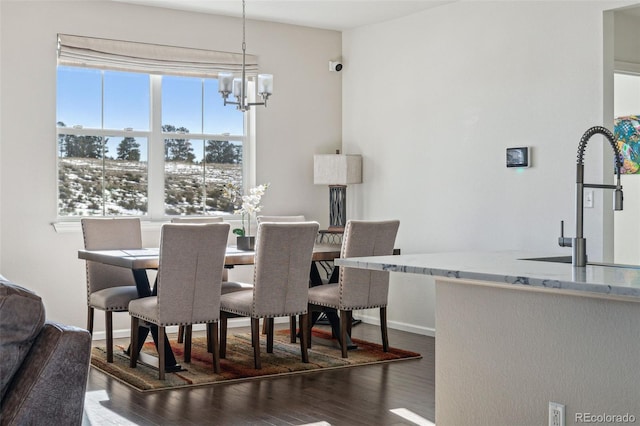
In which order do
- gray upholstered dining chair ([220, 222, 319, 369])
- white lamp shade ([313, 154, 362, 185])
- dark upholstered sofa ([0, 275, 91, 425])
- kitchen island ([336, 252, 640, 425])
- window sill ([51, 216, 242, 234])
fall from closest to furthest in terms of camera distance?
dark upholstered sofa ([0, 275, 91, 425])
kitchen island ([336, 252, 640, 425])
gray upholstered dining chair ([220, 222, 319, 369])
window sill ([51, 216, 242, 234])
white lamp shade ([313, 154, 362, 185])

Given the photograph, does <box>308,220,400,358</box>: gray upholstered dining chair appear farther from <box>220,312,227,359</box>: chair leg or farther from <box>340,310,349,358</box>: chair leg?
<box>220,312,227,359</box>: chair leg

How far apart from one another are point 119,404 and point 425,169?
3469 mm

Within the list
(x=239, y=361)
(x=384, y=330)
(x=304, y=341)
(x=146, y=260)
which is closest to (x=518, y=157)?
(x=384, y=330)

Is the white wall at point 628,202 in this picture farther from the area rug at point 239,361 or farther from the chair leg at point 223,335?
the chair leg at point 223,335

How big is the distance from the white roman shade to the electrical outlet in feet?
16.2

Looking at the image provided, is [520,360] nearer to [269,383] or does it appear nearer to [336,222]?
[269,383]

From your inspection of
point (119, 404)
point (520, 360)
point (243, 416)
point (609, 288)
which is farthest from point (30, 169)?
point (609, 288)

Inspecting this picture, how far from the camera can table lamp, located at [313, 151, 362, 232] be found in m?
7.36

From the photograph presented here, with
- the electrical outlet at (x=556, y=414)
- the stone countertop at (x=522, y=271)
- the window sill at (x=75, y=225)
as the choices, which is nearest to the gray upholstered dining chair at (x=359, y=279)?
the window sill at (x=75, y=225)

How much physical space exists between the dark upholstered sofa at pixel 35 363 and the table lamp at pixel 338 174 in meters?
5.43

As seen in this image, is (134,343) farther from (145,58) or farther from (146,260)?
(145,58)

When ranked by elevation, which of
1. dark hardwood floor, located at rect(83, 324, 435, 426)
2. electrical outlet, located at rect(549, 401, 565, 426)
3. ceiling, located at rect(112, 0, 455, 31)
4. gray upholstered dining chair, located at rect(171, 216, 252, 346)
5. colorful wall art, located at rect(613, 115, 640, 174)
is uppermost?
ceiling, located at rect(112, 0, 455, 31)

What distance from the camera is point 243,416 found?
4.20 m

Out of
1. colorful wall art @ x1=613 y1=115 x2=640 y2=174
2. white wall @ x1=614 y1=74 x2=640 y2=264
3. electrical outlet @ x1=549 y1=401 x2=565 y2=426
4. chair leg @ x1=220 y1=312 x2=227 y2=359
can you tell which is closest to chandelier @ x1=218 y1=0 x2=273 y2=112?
chair leg @ x1=220 y1=312 x2=227 y2=359
